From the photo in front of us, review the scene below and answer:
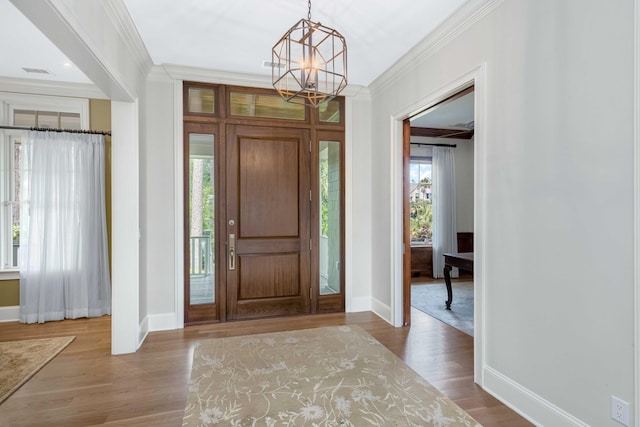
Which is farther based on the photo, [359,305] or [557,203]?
[359,305]

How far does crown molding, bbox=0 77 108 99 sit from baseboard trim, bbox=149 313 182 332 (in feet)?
9.08

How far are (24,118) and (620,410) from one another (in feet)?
19.3

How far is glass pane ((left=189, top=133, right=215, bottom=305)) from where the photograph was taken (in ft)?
12.7

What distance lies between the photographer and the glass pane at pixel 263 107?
3.99 m

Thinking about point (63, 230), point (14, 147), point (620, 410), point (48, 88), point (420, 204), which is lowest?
point (620, 410)

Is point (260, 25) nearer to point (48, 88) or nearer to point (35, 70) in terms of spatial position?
point (35, 70)

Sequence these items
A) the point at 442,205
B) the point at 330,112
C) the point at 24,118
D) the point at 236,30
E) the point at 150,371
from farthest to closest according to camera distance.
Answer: the point at 442,205 < the point at 330,112 < the point at 24,118 < the point at 236,30 < the point at 150,371

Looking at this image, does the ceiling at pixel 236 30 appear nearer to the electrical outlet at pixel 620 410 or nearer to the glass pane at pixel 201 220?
the glass pane at pixel 201 220

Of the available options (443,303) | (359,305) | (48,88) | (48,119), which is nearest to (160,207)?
(48,119)

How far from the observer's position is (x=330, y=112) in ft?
14.1

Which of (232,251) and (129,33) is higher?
(129,33)

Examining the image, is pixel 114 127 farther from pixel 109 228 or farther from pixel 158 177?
pixel 109 228

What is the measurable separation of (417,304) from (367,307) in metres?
0.82

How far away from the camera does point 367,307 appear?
173 inches
